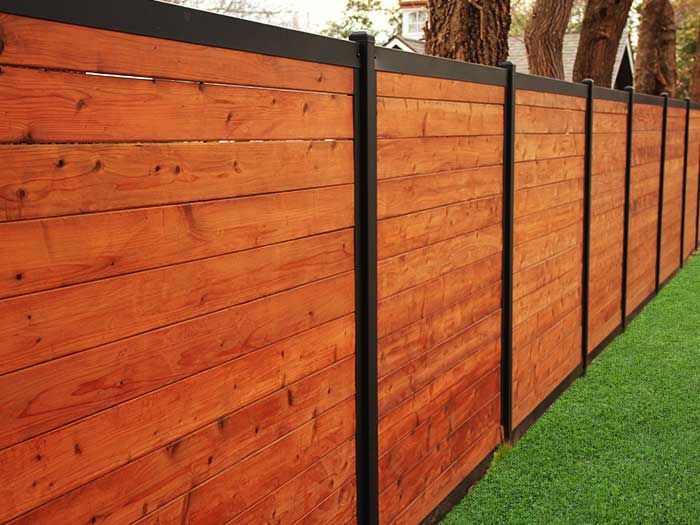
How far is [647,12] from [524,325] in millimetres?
13508

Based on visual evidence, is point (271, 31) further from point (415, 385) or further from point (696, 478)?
point (696, 478)

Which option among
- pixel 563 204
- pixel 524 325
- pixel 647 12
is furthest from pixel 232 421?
pixel 647 12

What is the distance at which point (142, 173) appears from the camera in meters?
1.88

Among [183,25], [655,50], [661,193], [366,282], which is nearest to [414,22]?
[655,50]

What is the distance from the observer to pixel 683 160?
1044 cm

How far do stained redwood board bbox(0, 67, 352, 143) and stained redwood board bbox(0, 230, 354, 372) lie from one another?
1.00ft

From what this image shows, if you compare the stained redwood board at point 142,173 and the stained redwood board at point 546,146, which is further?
the stained redwood board at point 546,146

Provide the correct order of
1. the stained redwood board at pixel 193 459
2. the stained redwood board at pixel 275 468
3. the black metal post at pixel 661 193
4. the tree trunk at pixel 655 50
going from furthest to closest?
the tree trunk at pixel 655 50
the black metal post at pixel 661 193
the stained redwood board at pixel 275 468
the stained redwood board at pixel 193 459

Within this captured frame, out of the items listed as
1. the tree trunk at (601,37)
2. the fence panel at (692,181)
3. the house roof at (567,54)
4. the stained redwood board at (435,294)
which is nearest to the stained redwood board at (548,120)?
the stained redwood board at (435,294)

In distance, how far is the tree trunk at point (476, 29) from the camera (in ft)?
22.8

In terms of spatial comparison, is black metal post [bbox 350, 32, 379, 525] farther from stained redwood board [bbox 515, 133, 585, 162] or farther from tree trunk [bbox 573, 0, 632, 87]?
tree trunk [bbox 573, 0, 632, 87]

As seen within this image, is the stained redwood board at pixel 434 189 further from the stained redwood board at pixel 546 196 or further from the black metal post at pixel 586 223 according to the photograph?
the black metal post at pixel 586 223

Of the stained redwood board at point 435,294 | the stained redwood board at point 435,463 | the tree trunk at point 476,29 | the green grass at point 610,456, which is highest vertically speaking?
the tree trunk at point 476,29

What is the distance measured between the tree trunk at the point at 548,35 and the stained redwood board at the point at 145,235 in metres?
12.6
